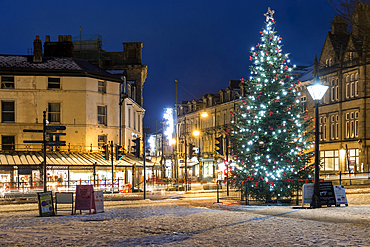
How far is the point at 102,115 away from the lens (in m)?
46.5

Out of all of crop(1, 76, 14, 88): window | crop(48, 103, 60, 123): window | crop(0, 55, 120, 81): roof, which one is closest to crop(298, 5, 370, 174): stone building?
crop(0, 55, 120, 81): roof

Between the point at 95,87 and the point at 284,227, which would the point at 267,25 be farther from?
the point at 95,87

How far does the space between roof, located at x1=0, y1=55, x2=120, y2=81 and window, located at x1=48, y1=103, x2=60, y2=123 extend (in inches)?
119

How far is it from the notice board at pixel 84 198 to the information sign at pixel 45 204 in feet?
3.54

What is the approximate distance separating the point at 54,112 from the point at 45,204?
84.2 ft

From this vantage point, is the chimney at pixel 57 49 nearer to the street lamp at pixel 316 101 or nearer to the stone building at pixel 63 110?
the stone building at pixel 63 110

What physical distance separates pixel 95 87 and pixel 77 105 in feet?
8.54

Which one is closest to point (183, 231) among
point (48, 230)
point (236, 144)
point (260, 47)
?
point (48, 230)

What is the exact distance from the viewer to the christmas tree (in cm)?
2348

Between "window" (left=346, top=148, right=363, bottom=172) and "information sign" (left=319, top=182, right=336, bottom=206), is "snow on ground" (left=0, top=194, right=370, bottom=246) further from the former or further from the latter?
"window" (left=346, top=148, right=363, bottom=172)

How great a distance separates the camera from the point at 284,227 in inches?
523

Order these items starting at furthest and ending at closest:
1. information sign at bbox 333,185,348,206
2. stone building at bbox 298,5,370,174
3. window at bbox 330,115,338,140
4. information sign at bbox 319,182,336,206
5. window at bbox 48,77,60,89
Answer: window at bbox 330,115,338,140, stone building at bbox 298,5,370,174, window at bbox 48,77,60,89, information sign at bbox 333,185,348,206, information sign at bbox 319,182,336,206

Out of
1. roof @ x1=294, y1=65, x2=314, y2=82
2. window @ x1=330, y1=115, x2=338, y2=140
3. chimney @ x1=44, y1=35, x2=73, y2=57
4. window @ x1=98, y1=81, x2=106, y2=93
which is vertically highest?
chimney @ x1=44, y1=35, x2=73, y2=57

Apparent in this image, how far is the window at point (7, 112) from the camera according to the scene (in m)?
42.9
